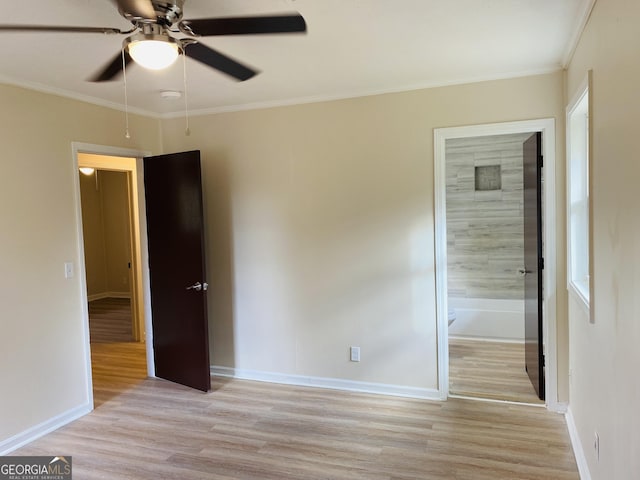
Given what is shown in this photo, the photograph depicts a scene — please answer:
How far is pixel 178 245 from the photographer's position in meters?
4.06

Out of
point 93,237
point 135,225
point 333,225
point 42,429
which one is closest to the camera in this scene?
point 42,429

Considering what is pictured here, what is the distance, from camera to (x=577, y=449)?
2.70m

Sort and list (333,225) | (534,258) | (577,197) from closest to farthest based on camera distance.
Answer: (577,197) < (534,258) < (333,225)

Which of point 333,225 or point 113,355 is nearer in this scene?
point 333,225

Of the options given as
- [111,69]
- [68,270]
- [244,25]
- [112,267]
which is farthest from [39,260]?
[112,267]

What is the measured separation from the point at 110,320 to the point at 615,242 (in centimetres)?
681

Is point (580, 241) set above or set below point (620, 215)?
below

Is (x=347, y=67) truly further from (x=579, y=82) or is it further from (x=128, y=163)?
(x=128, y=163)

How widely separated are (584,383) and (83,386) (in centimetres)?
358

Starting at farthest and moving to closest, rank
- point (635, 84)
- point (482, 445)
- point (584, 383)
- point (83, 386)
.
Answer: point (83, 386) < point (482, 445) < point (584, 383) < point (635, 84)

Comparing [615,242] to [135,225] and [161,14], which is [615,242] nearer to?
[161,14]

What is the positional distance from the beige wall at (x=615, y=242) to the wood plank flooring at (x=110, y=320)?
17.3 feet

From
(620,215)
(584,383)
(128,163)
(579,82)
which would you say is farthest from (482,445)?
(128,163)

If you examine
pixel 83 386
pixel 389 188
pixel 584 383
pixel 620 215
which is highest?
pixel 389 188
